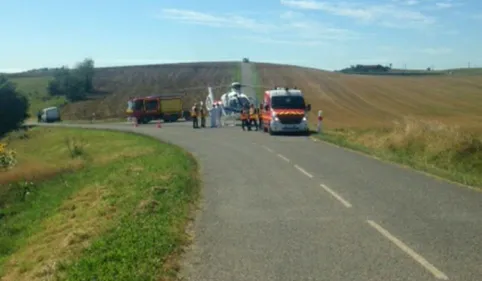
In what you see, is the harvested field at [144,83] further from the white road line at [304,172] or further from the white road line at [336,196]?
the white road line at [336,196]

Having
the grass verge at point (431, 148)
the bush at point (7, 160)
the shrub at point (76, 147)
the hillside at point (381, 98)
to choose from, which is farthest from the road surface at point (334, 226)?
the hillside at point (381, 98)

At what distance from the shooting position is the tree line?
7544cm

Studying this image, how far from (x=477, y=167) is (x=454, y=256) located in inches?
577

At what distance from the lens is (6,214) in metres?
21.6

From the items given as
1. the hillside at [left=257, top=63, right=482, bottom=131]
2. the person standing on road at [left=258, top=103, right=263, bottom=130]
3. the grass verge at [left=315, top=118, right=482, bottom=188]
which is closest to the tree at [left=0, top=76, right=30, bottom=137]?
the hillside at [left=257, top=63, right=482, bottom=131]

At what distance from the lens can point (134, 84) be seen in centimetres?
9256

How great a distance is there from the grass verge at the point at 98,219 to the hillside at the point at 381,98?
24.6m

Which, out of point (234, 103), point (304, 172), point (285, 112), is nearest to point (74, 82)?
point (234, 103)

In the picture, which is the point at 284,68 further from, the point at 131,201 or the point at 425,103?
the point at 131,201

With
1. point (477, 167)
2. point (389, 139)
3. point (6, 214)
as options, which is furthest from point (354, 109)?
point (6, 214)

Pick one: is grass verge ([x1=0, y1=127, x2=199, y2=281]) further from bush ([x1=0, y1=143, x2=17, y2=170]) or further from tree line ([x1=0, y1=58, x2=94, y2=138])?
tree line ([x1=0, y1=58, x2=94, y2=138])

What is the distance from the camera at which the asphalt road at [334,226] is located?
787cm

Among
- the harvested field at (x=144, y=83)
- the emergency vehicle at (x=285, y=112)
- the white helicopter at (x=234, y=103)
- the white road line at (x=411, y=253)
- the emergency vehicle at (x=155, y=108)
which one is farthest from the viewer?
the harvested field at (x=144, y=83)

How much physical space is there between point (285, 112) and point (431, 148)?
11964 mm
